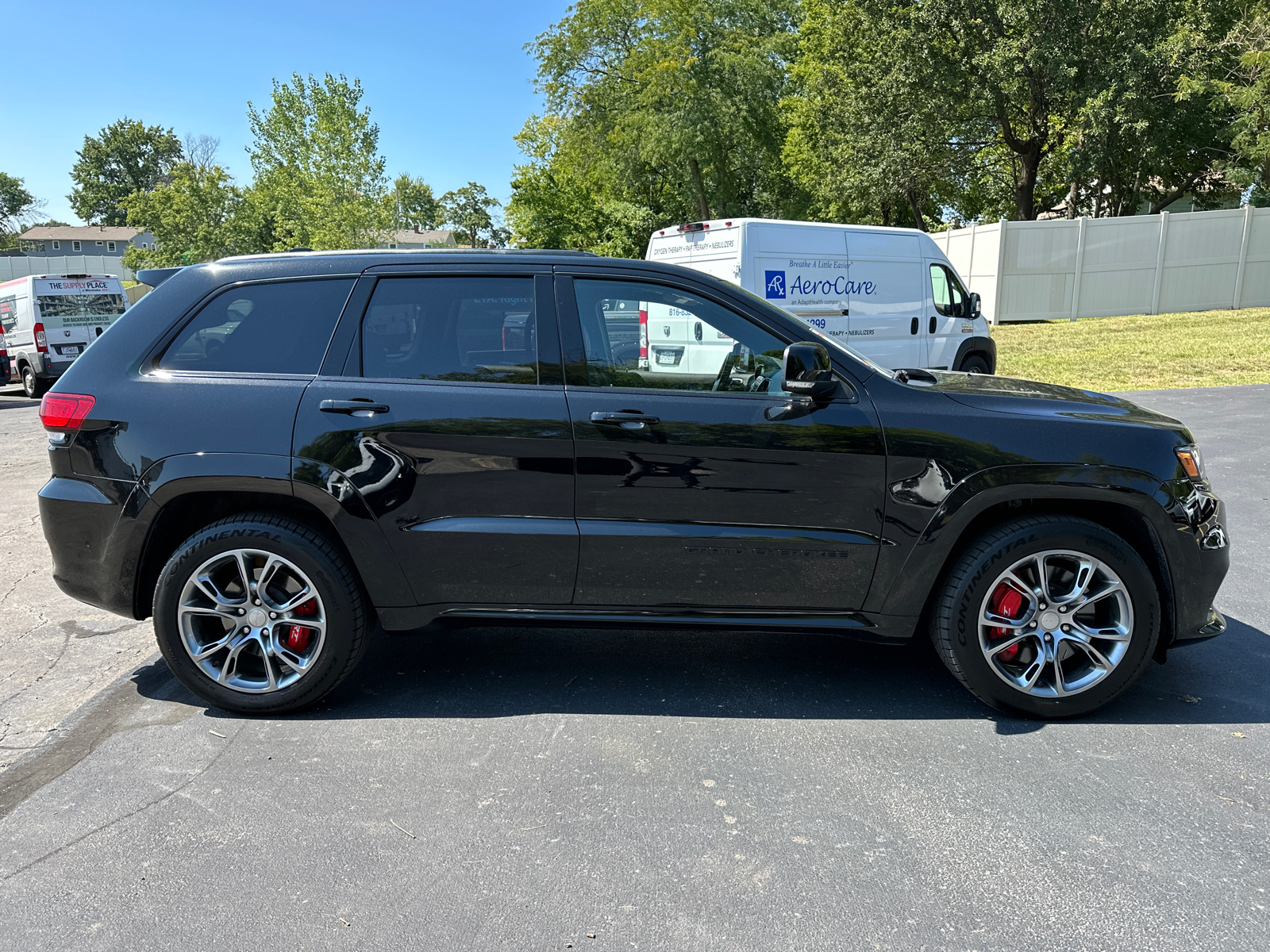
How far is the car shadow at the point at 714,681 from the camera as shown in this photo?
378cm

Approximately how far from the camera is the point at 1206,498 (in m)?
3.67

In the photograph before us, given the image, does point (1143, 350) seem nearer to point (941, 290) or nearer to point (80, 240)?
point (941, 290)

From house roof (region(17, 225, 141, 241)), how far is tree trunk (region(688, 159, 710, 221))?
93.7m

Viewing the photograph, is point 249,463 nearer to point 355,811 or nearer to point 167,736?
point 167,736

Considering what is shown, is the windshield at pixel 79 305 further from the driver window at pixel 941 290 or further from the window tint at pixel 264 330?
the window tint at pixel 264 330

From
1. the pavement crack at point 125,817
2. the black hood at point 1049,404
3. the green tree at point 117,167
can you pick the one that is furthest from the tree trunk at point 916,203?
the green tree at point 117,167

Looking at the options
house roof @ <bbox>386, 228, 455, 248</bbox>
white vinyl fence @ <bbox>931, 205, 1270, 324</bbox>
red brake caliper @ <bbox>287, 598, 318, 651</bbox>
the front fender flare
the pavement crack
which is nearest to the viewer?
the pavement crack

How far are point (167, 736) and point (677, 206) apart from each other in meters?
46.8

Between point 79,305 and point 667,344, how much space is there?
20.4 m

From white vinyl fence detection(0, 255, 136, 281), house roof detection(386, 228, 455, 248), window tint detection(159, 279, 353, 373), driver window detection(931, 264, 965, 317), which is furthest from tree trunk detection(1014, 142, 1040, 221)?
house roof detection(386, 228, 455, 248)

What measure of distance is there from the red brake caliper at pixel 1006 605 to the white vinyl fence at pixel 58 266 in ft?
171

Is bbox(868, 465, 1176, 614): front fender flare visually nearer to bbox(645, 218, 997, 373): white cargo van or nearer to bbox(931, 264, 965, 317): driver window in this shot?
bbox(645, 218, 997, 373): white cargo van

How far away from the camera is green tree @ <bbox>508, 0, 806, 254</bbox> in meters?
36.9

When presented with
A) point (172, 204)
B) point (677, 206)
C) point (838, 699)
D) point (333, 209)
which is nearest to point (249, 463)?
point (838, 699)
